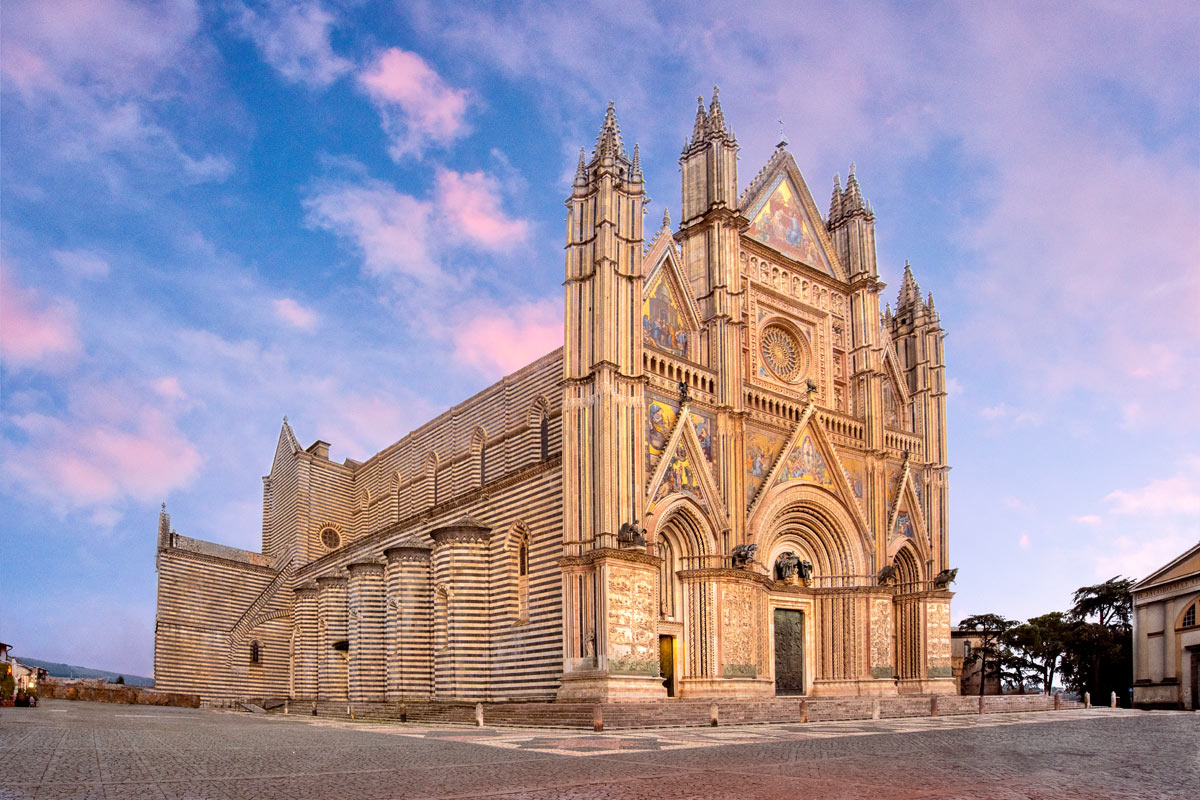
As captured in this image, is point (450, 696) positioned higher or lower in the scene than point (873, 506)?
lower

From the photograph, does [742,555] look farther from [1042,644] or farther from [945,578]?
[1042,644]

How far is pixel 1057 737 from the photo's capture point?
55.6 ft

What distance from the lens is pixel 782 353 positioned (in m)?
33.3

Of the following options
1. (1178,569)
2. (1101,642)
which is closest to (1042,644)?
(1101,642)

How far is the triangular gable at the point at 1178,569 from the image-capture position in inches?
1423

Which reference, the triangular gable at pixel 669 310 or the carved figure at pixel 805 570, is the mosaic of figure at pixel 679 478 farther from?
the carved figure at pixel 805 570

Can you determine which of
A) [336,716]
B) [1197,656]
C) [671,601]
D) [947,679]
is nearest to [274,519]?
[336,716]

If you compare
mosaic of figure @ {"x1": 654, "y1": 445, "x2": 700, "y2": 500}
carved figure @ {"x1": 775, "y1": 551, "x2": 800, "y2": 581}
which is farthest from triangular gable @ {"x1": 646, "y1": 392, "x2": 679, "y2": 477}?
carved figure @ {"x1": 775, "y1": 551, "x2": 800, "y2": 581}

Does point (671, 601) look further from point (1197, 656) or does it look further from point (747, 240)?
point (1197, 656)

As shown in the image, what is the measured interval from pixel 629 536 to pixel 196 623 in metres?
31.4

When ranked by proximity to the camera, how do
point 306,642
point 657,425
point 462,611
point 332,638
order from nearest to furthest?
point 657,425, point 462,611, point 332,638, point 306,642

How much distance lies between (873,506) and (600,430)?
1277 centimetres

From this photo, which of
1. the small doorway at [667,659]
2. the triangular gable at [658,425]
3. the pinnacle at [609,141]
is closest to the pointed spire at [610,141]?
the pinnacle at [609,141]

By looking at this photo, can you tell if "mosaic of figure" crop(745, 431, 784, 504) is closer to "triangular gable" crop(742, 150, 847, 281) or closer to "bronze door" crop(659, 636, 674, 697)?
"bronze door" crop(659, 636, 674, 697)
